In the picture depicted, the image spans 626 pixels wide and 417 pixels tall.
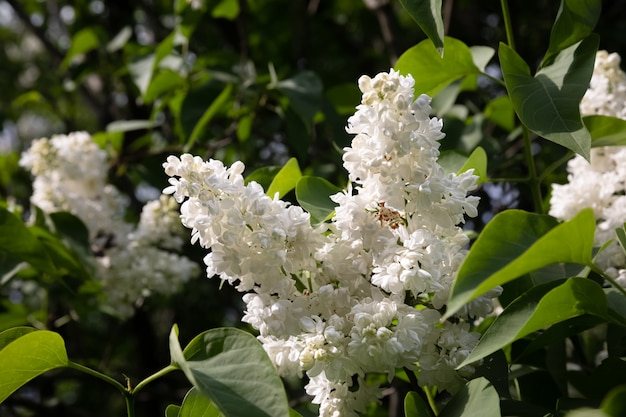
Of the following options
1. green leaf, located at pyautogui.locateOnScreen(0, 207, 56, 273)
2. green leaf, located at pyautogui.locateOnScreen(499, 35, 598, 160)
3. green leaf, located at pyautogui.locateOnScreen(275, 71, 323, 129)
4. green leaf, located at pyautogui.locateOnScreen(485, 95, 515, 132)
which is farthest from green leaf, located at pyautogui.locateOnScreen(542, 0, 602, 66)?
green leaf, located at pyautogui.locateOnScreen(0, 207, 56, 273)

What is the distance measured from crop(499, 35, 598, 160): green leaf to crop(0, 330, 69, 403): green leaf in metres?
0.89

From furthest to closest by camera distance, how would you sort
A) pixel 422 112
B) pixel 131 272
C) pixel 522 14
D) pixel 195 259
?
pixel 522 14
pixel 195 259
pixel 131 272
pixel 422 112

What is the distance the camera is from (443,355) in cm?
121

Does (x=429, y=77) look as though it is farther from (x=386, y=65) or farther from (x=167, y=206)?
(x=386, y=65)

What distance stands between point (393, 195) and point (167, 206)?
1631mm

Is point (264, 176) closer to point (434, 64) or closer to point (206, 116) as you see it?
point (434, 64)

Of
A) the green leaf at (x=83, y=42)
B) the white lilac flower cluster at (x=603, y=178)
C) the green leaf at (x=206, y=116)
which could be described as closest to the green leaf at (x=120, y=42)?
the green leaf at (x=83, y=42)

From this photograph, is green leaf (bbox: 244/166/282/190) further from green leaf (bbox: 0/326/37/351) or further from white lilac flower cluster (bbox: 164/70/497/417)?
green leaf (bbox: 0/326/37/351)

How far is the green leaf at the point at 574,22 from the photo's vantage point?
4.69 feet

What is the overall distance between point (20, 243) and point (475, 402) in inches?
56.3

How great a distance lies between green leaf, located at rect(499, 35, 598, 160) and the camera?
1.29 m

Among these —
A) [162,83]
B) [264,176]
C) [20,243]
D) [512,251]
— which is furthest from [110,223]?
[512,251]

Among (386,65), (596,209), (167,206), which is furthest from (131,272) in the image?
(386,65)

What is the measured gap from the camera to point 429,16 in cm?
130
